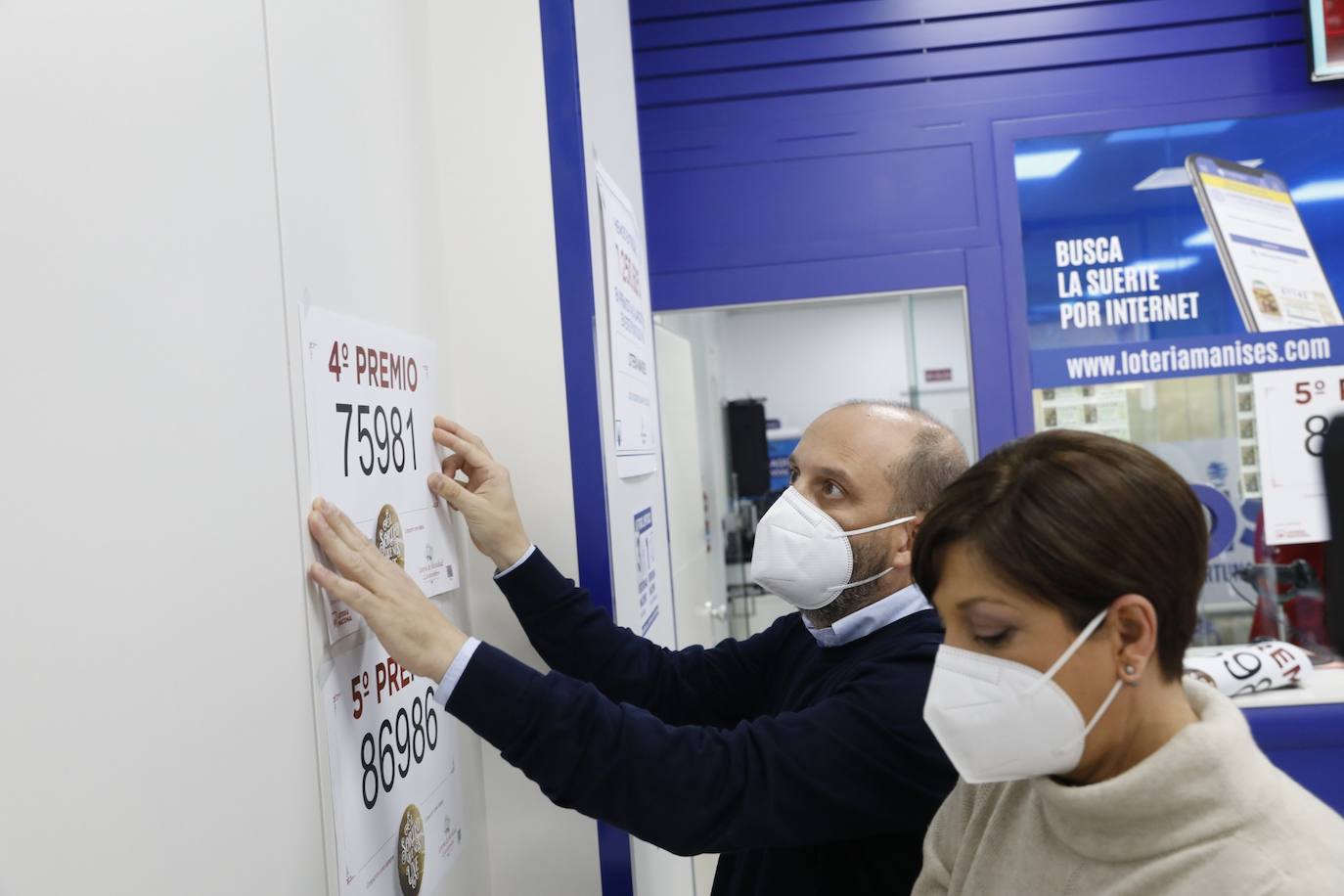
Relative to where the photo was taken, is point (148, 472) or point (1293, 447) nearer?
point (148, 472)

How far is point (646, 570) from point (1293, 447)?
93.4 inches

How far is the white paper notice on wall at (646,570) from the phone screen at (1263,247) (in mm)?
2256

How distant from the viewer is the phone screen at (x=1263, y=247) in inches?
132

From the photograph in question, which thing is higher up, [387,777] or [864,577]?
[864,577]

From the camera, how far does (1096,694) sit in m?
1.10

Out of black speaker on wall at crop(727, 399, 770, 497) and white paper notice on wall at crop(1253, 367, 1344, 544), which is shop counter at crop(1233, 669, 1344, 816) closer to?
white paper notice on wall at crop(1253, 367, 1344, 544)

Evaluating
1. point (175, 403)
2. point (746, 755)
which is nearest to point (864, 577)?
point (746, 755)

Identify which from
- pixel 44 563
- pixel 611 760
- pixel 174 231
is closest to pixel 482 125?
pixel 174 231

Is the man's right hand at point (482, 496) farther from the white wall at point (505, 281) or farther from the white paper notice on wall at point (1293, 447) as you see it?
the white paper notice on wall at point (1293, 447)

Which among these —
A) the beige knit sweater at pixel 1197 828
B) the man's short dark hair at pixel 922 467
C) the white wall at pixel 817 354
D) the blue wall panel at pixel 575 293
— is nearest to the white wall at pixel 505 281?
the blue wall panel at pixel 575 293

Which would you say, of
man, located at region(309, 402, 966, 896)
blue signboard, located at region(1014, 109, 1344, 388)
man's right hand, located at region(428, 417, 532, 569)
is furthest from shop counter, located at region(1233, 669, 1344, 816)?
Result: man's right hand, located at region(428, 417, 532, 569)

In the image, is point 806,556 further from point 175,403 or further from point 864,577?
point 175,403

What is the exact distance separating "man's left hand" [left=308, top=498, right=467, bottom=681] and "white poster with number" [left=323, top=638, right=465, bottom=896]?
0.09 metres

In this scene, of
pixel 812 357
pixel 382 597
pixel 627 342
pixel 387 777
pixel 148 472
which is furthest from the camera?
pixel 812 357
